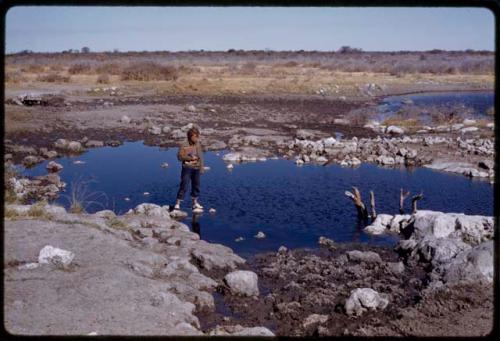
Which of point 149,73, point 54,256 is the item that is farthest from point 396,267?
point 149,73

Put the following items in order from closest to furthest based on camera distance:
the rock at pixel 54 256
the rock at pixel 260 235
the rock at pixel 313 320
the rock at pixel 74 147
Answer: the rock at pixel 313 320
the rock at pixel 54 256
the rock at pixel 260 235
the rock at pixel 74 147

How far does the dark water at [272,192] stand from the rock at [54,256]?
11.5 feet

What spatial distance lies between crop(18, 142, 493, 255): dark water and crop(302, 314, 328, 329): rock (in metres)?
3.08

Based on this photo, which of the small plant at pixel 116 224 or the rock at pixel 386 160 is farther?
the rock at pixel 386 160

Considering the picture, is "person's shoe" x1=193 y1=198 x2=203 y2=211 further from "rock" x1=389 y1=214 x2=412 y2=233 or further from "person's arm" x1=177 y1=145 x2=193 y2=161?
"rock" x1=389 y1=214 x2=412 y2=233

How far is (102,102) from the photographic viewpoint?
30.8 metres

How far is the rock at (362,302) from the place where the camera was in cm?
724

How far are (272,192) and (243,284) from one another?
271 inches

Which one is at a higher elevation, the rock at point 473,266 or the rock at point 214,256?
the rock at point 473,266

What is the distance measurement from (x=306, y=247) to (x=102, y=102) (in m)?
23.1

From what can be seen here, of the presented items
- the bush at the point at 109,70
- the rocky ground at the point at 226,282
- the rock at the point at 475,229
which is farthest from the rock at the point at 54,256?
the bush at the point at 109,70

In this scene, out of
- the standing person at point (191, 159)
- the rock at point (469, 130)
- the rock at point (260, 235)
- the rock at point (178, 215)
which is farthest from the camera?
the rock at point (469, 130)

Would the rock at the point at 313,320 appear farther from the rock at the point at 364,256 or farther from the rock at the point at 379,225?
the rock at the point at 379,225

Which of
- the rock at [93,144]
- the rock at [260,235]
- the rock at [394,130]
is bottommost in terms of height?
the rock at [260,235]
